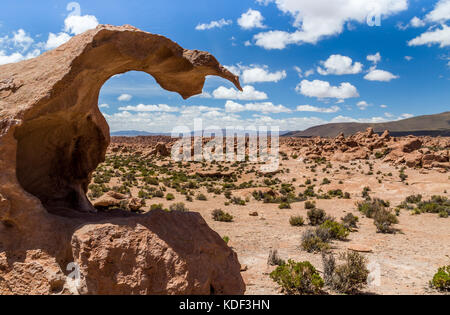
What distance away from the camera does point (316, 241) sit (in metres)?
9.52

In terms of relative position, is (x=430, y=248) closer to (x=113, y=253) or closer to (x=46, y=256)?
(x=113, y=253)

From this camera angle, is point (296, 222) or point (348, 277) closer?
point (348, 277)

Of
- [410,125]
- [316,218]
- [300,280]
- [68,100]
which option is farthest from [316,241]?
[410,125]

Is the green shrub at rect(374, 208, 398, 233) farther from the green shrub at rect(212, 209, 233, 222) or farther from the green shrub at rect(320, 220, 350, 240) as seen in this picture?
the green shrub at rect(212, 209, 233, 222)

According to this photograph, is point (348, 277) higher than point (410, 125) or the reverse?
the reverse

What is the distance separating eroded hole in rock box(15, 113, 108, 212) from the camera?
16.6 feet

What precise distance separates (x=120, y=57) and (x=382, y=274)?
7.78 meters

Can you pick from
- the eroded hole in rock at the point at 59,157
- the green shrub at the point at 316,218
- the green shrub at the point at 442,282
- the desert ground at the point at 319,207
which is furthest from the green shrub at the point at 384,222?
the eroded hole in rock at the point at 59,157

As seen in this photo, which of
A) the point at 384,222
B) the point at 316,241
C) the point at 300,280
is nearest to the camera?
the point at 300,280

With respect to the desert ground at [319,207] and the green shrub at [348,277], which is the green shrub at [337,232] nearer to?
the desert ground at [319,207]

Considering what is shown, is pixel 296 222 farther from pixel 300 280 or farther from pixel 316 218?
pixel 300 280

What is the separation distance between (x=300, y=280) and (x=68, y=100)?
222 inches

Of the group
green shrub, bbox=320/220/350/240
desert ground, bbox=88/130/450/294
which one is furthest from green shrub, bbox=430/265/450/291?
green shrub, bbox=320/220/350/240
